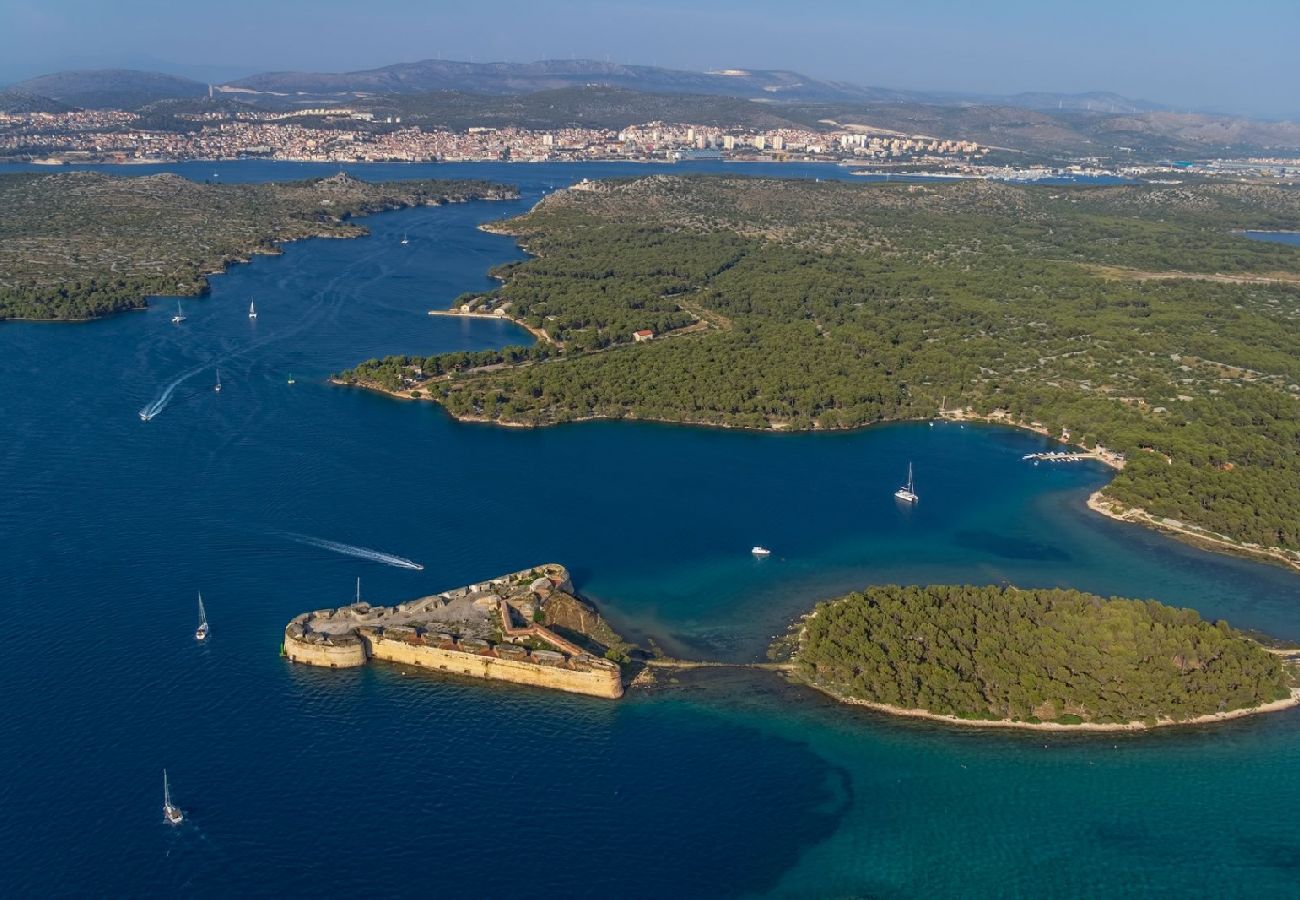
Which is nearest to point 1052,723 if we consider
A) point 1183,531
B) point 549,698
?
point 549,698

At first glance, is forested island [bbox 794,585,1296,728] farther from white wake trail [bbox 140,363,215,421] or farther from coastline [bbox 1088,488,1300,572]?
white wake trail [bbox 140,363,215,421]

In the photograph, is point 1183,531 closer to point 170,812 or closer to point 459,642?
point 459,642

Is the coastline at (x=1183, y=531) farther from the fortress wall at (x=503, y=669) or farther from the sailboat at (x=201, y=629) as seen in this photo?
the sailboat at (x=201, y=629)

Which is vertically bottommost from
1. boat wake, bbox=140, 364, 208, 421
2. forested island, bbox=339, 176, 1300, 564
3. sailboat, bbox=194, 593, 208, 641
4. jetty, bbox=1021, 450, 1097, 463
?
sailboat, bbox=194, 593, 208, 641

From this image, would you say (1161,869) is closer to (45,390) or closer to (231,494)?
(231,494)

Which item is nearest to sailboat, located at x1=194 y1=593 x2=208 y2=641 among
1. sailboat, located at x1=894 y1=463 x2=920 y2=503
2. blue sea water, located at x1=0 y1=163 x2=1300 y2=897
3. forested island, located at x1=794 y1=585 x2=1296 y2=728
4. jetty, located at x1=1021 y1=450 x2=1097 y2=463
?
blue sea water, located at x1=0 y1=163 x2=1300 y2=897

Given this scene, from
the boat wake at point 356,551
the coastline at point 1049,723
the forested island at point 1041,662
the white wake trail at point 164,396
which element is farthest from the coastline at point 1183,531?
the white wake trail at point 164,396
